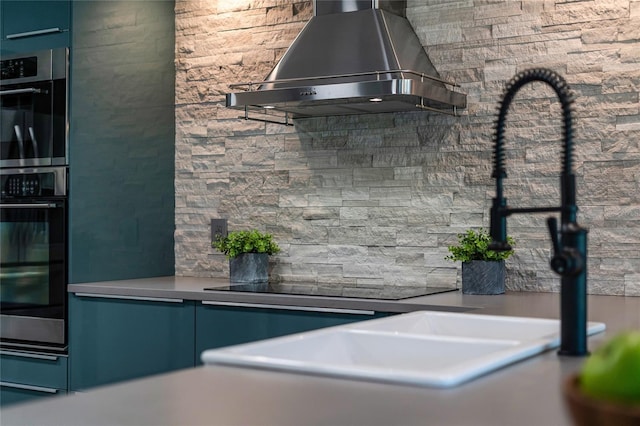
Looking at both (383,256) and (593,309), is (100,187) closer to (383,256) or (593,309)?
(383,256)

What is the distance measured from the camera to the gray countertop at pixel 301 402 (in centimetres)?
101

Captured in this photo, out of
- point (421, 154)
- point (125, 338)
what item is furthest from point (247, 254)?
point (421, 154)

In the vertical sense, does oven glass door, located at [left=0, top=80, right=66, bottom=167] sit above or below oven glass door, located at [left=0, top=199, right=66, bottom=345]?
above

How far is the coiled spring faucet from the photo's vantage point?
1437 mm

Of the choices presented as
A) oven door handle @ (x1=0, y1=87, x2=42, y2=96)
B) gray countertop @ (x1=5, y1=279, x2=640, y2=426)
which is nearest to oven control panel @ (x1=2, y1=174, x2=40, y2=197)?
oven door handle @ (x1=0, y1=87, x2=42, y2=96)

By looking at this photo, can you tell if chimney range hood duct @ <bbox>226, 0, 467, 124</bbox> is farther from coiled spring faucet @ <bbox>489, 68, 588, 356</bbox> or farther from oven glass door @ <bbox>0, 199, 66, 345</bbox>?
coiled spring faucet @ <bbox>489, 68, 588, 356</bbox>

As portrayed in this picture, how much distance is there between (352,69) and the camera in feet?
10.6

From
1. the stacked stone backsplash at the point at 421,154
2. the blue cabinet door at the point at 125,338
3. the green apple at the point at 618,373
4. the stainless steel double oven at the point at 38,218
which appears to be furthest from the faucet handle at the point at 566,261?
the stainless steel double oven at the point at 38,218

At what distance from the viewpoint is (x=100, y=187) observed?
3.71m

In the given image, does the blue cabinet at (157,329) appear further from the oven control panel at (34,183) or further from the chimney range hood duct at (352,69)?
the chimney range hood duct at (352,69)

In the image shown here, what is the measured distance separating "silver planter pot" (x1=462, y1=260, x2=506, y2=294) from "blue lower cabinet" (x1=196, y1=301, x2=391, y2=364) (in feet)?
1.37

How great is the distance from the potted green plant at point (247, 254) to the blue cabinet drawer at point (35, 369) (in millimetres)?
801

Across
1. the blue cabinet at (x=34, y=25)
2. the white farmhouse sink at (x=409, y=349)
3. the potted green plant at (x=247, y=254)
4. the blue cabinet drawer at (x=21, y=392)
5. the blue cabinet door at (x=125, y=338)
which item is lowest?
the blue cabinet drawer at (x=21, y=392)

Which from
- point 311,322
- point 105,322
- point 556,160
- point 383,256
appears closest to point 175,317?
point 105,322
